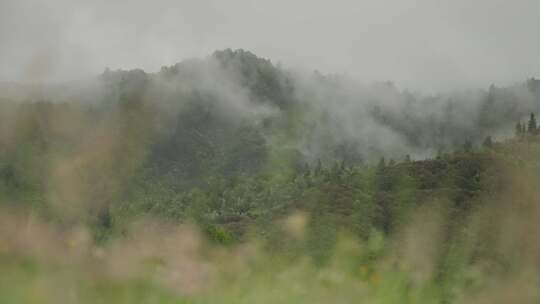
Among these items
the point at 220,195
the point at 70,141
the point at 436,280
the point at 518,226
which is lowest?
the point at 220,195

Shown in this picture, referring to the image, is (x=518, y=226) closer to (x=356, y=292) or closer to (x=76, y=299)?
(x=356, y=292)

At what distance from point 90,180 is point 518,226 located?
2.85 metres

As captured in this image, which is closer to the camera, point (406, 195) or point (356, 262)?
point (356, 262)

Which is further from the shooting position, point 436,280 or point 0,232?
point 436,280

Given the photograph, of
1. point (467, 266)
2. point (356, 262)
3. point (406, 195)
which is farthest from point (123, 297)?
point (406, 195)

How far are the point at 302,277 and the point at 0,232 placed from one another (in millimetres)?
1770

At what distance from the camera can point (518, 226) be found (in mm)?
4449

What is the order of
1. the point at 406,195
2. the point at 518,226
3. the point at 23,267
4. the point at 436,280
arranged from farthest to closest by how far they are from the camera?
the point at 406,195, the point at 518,226, the point at 436,280, the point at 23,267

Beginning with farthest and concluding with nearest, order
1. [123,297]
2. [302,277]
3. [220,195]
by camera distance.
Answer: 1. [220,195]
2. [302,277]
3. [123,297]

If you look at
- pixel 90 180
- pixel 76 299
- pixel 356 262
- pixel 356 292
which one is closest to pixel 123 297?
pixel 76 299

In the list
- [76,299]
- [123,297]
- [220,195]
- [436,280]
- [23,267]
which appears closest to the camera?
[76,299]

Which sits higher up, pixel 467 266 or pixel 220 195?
pixel 467 266

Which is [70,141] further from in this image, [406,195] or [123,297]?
[406,195]

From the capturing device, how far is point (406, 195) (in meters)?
5.00
